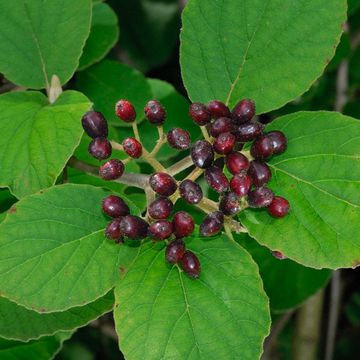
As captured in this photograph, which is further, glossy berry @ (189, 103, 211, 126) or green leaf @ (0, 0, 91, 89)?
green leaf @ (0, 0, 91, 89)

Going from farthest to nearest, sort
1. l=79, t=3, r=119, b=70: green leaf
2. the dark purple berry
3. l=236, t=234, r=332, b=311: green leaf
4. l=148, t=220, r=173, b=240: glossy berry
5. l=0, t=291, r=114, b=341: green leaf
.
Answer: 1. l=236, t=234, r=332, b=311: green leaf
2. l=79, t=3, r=119, b=70: green leaf
3. l=0, t=291, r=114, b=341: green leaf
4. the dark purple berry
5. l=148, t=220, r=173, b=240: glossy berry

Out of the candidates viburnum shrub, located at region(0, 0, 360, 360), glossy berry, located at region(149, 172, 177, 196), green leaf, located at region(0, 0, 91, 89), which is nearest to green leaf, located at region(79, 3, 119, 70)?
green leaf, located at region(0, 0, 91, 89)

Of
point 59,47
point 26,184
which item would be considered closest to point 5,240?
point 26,184

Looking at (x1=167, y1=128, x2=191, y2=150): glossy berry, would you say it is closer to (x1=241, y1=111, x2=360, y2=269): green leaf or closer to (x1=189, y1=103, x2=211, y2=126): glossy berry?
(x1=189, y1=103, x2=211, y2=126): glossy berry

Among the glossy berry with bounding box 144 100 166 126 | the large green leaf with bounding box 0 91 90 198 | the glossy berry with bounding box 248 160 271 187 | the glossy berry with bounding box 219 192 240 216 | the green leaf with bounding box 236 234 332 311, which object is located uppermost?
the glossy berry with bounding box 144 100 166 126

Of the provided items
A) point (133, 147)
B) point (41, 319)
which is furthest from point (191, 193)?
point (41, 319)

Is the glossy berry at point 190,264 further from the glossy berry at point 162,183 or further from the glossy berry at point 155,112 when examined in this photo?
the glossy berry at point 155,112
